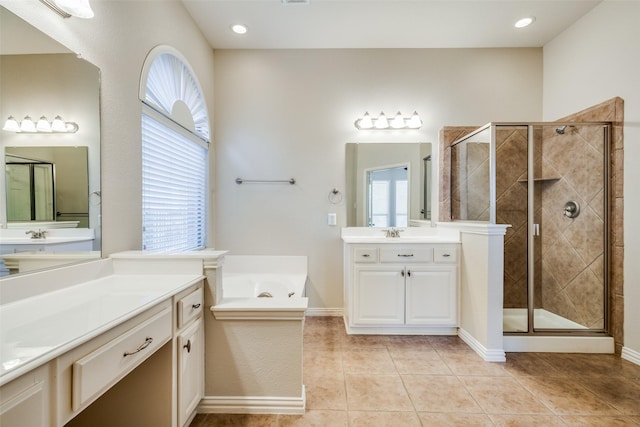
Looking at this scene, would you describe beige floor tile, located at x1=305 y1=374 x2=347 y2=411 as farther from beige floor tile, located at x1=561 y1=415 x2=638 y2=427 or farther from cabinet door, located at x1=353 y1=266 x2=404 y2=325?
beige floor tile, located at x1=561 y1=415 x2=638 y2=427

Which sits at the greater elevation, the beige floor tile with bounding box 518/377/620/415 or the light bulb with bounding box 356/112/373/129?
the light bulb with bounding box 356/112/373/129

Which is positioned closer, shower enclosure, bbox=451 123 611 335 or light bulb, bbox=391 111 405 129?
shower enclosure, bbox=451 123 611 335

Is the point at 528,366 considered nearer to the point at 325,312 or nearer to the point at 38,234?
the point at 325,312

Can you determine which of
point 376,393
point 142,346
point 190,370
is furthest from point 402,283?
point 142,346

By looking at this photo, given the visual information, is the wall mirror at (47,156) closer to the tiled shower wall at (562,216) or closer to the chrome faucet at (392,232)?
the chrome faucet at (392,232)

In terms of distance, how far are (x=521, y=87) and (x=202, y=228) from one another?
143 inches

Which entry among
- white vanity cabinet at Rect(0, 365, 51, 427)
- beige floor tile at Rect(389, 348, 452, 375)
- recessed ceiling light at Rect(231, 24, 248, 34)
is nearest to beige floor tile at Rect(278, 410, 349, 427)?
beige floor tile at Rect(389, 348, 452, 375)

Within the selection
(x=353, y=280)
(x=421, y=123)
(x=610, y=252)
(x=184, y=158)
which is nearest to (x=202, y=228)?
(x=184, y=158)

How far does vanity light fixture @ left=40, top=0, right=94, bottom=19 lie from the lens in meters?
1.14

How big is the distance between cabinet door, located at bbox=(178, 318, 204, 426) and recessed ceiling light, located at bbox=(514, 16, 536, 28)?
351 centimetres

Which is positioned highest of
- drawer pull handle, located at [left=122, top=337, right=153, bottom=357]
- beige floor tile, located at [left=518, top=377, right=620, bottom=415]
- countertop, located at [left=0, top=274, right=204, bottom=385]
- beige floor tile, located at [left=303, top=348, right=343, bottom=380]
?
countertop, located at [left=0, top=274, right=204, bottom=385]

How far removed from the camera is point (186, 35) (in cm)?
231

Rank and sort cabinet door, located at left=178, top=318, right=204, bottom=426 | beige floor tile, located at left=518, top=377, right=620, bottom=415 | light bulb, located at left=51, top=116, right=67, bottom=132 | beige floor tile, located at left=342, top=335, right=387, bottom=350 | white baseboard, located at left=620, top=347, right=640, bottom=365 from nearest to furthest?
1. light bulb, located at left=51, top=116, right=67, bottom=132
2. cabinet door, located at left=178, top=318, right=204, bottom=426
3. beige floor tile, located at left=518, top=377, right=620, bottom=415
4. white baseboard, located at left=620, top=347, right=640, bottom=365
5. beige floor tile, located at left=342, top=335, right=387, bottom=350

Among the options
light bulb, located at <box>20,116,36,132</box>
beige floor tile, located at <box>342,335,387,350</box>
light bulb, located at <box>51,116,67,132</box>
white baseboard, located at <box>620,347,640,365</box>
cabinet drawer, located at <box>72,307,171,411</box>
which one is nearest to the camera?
cabinet drawer, located at <box>72,307,171,411</box>
